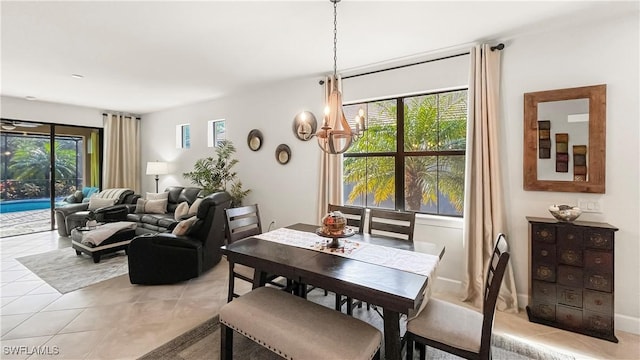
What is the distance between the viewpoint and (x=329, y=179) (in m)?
3.69

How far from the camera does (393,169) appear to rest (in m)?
3.46

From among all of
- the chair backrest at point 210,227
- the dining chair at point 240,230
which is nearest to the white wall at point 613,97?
the dining chair at point 240,230

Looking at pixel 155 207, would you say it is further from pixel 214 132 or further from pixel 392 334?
pixel 392 334

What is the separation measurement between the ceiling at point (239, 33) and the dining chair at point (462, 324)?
6.35 feet

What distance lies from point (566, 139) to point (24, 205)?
8.92 meters

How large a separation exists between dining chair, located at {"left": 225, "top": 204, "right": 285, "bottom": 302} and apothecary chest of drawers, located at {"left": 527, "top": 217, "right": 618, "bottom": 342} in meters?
2.27

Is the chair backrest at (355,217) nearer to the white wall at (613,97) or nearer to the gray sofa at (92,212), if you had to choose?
the white wall at (613,97)

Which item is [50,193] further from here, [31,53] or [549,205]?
[549,205]

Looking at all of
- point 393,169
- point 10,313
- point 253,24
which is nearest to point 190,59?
point 253,24

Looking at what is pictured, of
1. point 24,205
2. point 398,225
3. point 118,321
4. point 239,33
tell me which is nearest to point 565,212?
point 398,225

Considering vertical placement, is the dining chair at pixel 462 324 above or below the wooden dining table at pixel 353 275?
below

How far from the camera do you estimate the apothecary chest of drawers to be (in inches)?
84.6

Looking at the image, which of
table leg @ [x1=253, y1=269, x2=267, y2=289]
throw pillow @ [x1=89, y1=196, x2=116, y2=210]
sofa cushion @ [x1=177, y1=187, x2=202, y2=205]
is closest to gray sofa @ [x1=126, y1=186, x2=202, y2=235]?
sofa cushion @ [x1=177, y1=187, x2=202, y2=205]

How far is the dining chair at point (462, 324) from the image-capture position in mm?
1407
